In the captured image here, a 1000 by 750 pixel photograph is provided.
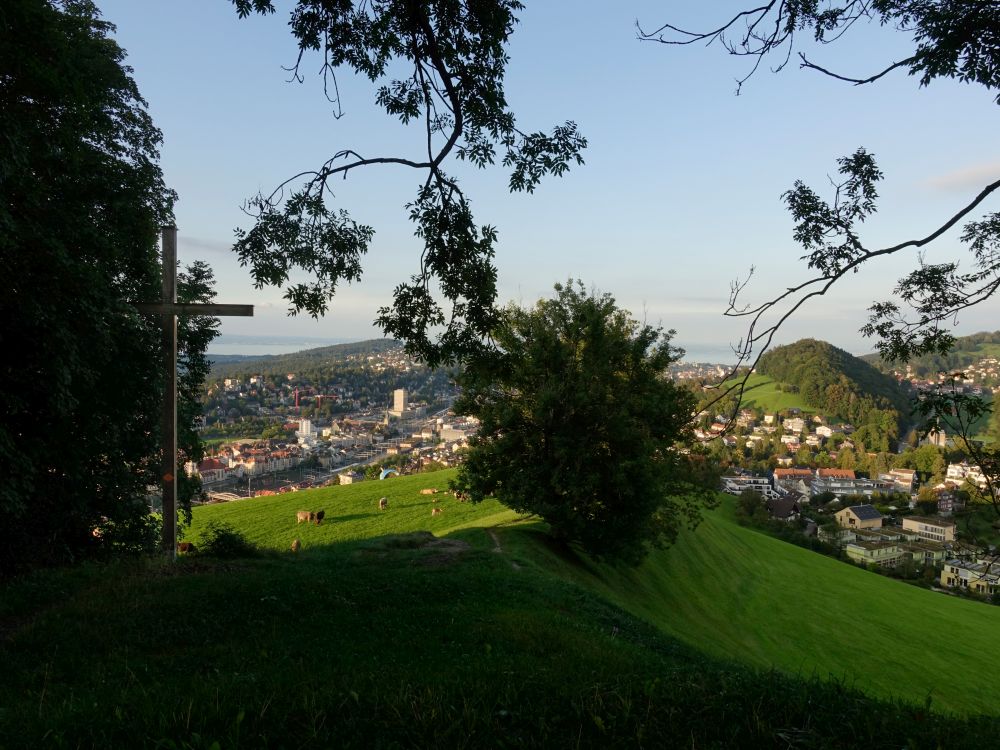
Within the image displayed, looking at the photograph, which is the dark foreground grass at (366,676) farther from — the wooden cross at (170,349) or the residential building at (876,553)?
the residential building at (876,553)

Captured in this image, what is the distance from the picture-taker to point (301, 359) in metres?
120

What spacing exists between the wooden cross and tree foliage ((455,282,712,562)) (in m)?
8.04

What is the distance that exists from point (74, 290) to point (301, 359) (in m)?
117

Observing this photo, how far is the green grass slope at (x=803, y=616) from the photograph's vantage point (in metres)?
16.7

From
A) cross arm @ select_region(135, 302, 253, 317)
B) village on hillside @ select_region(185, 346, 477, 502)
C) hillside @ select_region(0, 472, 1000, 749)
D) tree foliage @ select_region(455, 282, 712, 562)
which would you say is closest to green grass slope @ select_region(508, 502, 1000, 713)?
hillside @ select_region(0, 472, 1000, 749)

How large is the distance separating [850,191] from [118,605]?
10.7 meters

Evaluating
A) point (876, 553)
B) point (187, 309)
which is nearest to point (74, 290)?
point (187, 309)

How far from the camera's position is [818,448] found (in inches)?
3910

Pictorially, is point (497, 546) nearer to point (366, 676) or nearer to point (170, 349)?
point (170, 349)

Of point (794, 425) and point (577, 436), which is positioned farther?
point (794, 425)

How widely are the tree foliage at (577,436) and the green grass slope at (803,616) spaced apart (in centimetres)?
163

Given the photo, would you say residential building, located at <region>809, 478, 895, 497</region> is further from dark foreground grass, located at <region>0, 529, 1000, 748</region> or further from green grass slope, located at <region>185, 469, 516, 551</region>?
dark foreground grass, located at <region>0, 529, 1000, 748</region>

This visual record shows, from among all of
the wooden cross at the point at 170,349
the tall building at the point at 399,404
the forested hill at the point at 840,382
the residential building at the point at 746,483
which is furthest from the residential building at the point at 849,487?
the wooden cross at the point at 170,349

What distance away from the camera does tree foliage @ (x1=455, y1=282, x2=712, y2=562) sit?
16.7 m
